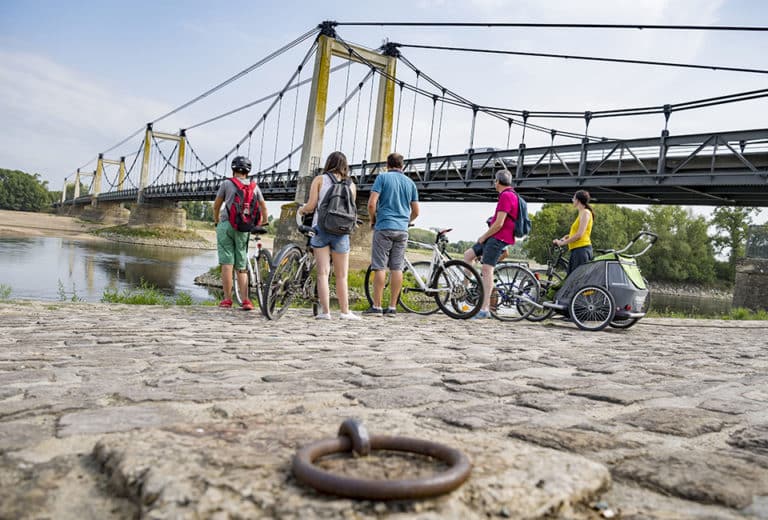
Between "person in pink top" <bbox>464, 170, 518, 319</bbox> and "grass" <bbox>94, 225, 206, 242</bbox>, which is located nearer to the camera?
"person in pink top" <bbox>464, 170, 518, 319</bbox>

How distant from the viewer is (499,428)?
1922 mm

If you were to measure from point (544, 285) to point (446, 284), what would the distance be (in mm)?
1210

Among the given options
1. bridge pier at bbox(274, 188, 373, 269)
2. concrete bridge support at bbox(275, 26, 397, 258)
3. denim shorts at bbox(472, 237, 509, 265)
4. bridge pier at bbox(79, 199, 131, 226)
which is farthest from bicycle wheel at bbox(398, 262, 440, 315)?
bridge pier at bbox(79, 199, 131, 226)

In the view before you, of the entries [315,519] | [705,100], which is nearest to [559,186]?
[705,100]

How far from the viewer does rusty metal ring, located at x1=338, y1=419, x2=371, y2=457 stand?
132cm

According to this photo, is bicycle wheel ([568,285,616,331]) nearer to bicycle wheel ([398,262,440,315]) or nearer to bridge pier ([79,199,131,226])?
bicycle wheel ([398,262,440,315])

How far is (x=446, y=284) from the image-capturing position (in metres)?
7.00

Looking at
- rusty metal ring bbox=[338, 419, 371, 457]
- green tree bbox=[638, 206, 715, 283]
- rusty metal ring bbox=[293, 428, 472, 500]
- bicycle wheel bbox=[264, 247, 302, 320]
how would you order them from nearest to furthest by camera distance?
rusty metal ring bbox=[293, 428, 472, 500], rusty metal ring bbox=[338, 419, 371, 457], bicycle wheel bbox=[264, 247, 302, 320], green tree bbox=[638, 206, 715, 283]

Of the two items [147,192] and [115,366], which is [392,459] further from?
Answer: [147,192]

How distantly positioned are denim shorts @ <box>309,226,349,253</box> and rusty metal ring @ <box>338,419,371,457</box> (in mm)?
4465

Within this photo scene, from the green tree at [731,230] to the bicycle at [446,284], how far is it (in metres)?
54.0

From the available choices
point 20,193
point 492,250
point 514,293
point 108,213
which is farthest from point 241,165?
point 20,193

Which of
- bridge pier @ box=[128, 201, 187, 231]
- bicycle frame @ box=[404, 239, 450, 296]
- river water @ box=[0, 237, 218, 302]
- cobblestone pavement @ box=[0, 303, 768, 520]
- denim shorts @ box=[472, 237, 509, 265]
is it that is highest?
bridge pier @ box=[128, 201, 187, 231]

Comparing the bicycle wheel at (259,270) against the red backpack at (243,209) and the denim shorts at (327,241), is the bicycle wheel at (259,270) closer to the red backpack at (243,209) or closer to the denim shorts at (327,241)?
the red backpack at (243,209)
